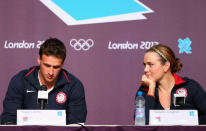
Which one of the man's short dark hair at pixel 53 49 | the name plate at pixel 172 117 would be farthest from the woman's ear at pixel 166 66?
the man's short dark hair at pixel 53 49

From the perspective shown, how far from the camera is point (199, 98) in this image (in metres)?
2.79

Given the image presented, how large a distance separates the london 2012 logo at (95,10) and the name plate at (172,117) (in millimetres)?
1869

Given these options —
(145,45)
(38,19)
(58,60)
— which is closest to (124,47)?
(145,45)

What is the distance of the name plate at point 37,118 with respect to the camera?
6.87ft

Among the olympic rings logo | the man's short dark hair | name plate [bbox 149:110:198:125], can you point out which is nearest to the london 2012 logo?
the olympic rings logo

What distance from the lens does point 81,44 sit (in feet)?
12.4

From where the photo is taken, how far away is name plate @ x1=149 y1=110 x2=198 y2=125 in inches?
84.5

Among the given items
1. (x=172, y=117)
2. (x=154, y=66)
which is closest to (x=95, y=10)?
(x=154, y=66)

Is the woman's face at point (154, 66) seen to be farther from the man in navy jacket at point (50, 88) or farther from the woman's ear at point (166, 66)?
the man in navy jacket at point (50, 88)

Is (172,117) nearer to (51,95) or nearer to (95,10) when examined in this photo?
(51,95)

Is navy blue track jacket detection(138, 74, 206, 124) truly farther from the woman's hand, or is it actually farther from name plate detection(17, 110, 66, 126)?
name plate detection(17, 110, 66, 126)

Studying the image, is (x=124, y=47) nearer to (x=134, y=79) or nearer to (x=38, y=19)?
(x=134, y=79)

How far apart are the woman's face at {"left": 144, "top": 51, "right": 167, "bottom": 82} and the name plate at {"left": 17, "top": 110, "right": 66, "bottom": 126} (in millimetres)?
1083

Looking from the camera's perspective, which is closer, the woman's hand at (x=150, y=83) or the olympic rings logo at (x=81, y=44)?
the woman's hand at (x=150, y=83)
